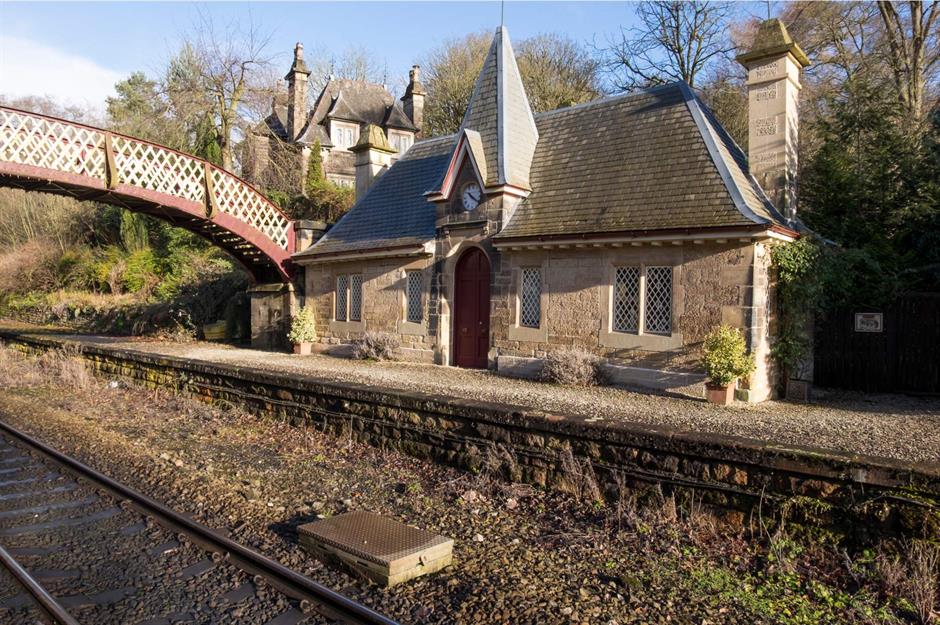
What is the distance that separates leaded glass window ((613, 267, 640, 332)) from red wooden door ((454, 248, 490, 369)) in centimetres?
322

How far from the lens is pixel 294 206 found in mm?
27188

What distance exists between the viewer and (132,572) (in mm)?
5195

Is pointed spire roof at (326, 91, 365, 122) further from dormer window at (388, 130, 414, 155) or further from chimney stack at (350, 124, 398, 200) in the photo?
chimney stack at (350, 124, 398, 200)

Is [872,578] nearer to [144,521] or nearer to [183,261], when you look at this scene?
[144,521]

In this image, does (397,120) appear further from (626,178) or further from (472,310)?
(626,178)

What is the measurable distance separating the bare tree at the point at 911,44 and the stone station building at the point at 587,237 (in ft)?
30.4

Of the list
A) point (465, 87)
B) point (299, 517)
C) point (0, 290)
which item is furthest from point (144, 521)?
point (0, 290)

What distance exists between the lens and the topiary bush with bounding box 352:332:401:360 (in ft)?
51.2

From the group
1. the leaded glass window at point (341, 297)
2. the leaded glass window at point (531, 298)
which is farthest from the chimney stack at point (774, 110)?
the leaded glass window at point (341, 297)

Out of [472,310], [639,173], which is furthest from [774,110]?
[472,310]

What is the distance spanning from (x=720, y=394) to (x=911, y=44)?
16.5 meters

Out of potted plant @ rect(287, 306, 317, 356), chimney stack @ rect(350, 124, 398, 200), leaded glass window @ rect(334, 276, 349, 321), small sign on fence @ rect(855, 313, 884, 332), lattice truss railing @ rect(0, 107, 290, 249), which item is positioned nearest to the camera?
small sign on fence @ rect(855, 313, 884, 332)

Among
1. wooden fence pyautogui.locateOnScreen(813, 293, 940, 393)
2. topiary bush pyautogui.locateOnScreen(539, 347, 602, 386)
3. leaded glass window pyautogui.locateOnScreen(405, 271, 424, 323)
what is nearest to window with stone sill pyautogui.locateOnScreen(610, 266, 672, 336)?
topiary bush pyautogui.locateOnScreen(539, 347, 602, 386)

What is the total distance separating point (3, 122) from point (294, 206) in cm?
1388
